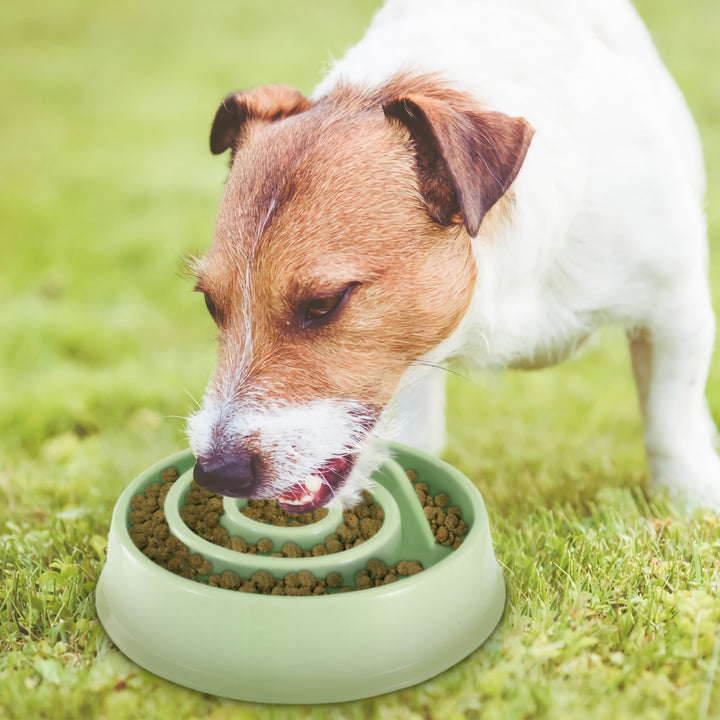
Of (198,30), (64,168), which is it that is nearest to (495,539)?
(64,168)

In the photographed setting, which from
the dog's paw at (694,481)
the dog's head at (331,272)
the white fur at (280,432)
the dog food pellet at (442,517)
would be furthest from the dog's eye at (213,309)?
the dog's paw at (694,481)

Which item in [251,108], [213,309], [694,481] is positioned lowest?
[694,481]

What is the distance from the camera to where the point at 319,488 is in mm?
2525

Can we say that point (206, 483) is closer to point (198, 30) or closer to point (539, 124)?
point (539, 124)

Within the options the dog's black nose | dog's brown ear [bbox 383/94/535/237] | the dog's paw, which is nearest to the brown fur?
dog's brown ear [bbox 383/94/535/237]

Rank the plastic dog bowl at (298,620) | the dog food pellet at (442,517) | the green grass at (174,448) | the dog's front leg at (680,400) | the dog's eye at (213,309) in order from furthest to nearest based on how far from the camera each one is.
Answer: the dog's front leg at (680,400), the dog food pellet at (442,517), the dog's eye at (213,309), the green grass at (174,448), the plastic dog bowl at (298,620)

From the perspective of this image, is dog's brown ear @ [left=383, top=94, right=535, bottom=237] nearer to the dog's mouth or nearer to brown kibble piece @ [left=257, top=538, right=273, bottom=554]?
the dog's mouth

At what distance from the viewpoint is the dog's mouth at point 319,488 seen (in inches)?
97.2

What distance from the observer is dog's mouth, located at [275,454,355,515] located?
2469mm

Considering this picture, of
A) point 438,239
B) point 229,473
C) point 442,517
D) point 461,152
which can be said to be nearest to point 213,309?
point 229,473

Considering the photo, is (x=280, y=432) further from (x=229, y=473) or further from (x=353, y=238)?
(x=353, y=238)

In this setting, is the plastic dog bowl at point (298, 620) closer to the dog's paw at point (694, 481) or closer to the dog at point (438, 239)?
the dog at point (438, 239)

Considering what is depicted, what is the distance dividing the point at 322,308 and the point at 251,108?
717 millimetres

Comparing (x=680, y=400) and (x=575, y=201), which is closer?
(x=575, y=201)
